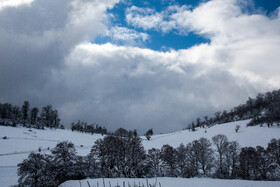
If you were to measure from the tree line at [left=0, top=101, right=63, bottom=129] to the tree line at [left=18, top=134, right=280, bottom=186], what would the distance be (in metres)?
99.8

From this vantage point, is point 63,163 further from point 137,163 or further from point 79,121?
point 79,121

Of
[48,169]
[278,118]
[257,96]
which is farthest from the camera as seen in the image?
[257,96]

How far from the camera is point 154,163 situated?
53.4 m

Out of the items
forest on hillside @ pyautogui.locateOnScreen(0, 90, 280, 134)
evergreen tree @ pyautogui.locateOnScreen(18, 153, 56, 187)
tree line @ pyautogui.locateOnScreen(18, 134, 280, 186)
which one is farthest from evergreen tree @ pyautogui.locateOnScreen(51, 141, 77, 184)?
forest on hillside @ pyautogui.locateOnScreen(0, 90, 280, 134)

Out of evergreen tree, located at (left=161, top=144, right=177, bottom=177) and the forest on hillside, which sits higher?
the forest on hillside

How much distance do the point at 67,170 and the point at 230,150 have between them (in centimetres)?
4825

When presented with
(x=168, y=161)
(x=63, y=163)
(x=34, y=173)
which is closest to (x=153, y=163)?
(x=168, y=161)

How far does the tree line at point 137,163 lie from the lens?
40469mm

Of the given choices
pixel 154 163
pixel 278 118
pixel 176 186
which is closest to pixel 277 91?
pixel 278 118

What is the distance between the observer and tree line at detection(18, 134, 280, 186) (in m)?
40.5

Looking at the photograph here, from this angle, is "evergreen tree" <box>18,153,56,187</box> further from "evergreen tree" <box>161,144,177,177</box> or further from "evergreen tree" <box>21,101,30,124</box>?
"evergreen tree" <box>21,101,30,124</box>

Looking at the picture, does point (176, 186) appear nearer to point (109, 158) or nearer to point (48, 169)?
point (109, 158)

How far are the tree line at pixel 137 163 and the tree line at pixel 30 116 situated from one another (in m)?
99.8

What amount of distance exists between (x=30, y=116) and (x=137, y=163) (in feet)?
435
